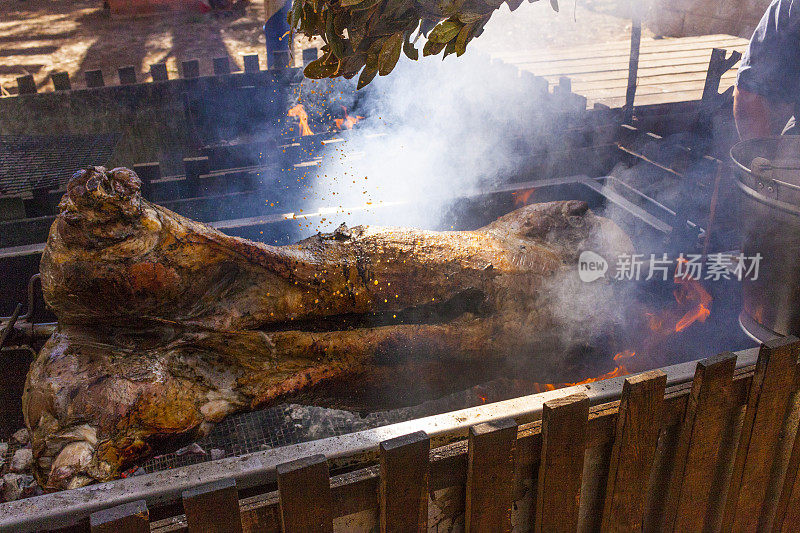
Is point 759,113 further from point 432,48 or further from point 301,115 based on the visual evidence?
point 301,115

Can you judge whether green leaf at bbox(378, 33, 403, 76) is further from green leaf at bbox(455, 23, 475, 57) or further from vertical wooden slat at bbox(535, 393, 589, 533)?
vertical wooden slat at bbox(535, 393, 589, 533)

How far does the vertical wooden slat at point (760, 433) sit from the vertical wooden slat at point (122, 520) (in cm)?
225

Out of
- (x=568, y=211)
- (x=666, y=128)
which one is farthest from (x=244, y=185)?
(x=666, y=128)

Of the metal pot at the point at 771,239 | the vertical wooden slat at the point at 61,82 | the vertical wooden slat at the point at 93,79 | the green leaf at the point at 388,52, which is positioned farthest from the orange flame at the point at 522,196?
the vertical wooden slat at the point at 61,82

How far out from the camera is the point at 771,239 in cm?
323

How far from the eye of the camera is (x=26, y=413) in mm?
2275

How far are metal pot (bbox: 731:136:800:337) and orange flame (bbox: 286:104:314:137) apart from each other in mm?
4533

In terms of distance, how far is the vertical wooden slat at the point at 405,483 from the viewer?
6.02 feet

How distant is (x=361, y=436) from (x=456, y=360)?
0.84 m

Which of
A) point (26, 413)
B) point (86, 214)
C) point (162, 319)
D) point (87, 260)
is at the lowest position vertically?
point (26, 413)

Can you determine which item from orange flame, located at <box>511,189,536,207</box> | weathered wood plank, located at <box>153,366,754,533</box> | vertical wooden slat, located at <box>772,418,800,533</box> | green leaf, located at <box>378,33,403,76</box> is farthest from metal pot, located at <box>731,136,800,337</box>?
green leaf, located at <box>378,33,403,76</box>

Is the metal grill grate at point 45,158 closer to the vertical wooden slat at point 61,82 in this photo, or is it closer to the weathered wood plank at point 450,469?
the vertical wooden slat at point 61,82

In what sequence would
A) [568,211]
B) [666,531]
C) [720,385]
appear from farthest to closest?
[568,211] → [666,531] → [720,385]

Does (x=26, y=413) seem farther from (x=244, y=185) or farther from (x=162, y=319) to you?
(x=244, y=185)
